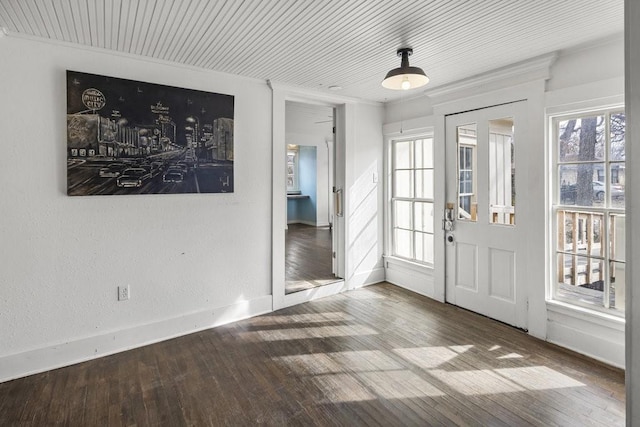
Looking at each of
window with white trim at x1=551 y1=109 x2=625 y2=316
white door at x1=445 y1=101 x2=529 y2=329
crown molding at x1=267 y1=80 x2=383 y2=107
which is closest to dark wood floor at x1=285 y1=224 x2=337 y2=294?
white door at x1=445 y1=101 x2=529 y2=329

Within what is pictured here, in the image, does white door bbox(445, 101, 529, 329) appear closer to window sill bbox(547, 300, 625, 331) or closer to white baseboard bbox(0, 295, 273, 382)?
window sill bbox(547, 300, 625, 331)

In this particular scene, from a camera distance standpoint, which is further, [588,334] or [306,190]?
[306,190]

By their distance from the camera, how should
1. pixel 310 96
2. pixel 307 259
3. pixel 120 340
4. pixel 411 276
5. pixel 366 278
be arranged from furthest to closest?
pixel 307 259 < pixel 366 278 < pixel 411 276 < pixel 310 96 < pixel 120 340

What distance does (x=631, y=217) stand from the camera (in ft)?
3.86

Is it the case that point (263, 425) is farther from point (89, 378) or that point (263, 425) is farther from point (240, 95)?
point (240, 95)

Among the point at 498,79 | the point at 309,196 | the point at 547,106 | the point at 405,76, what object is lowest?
the point at 309,196

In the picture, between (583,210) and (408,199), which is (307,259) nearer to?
(408,199)

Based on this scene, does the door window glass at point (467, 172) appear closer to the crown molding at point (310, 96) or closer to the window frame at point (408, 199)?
the window frame at point (408, 199)

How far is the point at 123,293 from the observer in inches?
120

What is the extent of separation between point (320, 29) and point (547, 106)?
6.77 ft

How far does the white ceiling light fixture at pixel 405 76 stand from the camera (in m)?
2.69

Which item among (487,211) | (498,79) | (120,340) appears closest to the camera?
(120,340)

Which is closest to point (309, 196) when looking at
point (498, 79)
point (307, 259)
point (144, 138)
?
point (307, 259)

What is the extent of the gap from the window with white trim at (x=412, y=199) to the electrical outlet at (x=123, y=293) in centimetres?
325
